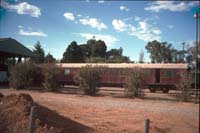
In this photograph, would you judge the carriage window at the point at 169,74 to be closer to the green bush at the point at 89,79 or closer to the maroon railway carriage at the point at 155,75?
the maroon railway carriage at the point at 155,75

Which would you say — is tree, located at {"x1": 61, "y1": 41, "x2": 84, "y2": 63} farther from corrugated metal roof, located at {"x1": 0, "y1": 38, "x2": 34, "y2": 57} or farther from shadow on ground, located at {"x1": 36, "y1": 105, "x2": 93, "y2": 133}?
shadow on ground, located at {"x1": 36, "y1": 105, "x2": 93, "y2": 133}

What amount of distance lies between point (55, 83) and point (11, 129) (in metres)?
14.1

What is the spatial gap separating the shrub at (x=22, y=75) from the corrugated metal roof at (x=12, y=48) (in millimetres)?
4305

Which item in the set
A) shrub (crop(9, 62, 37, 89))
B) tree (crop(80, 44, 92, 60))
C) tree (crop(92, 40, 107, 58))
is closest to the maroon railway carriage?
shrub (crop(9, 62, 37, 89))

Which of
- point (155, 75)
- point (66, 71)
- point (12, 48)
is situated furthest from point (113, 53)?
point (12, 48)

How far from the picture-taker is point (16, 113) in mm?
7418

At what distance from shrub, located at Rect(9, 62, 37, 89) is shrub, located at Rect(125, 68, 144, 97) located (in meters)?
9.96

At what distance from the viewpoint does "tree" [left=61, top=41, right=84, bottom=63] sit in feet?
188

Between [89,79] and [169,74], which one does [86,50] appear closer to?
[169,74]

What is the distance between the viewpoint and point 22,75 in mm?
21594

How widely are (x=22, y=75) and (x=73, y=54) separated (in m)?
37.4

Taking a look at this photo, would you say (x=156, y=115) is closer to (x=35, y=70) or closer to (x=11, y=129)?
(x=11, y=129)

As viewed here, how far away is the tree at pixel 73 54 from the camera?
57406 millimetres

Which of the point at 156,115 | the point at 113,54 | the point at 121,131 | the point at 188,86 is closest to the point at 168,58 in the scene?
the point at 113,54
